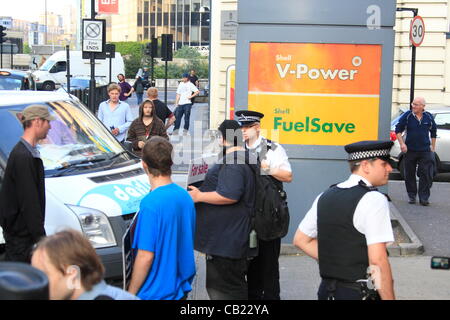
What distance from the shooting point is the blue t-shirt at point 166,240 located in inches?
165

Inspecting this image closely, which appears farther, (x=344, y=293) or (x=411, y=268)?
(x=411, y=268)

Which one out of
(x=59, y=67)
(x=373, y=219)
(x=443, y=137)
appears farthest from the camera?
(x=59, y=67)

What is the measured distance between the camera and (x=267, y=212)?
5371mm

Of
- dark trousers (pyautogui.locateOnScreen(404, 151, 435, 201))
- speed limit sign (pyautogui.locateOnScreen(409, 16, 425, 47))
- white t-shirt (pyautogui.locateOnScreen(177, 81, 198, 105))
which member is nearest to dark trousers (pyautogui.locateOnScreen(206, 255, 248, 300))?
dark trousers (pyautogui.locateOnScreen(404, 151, 435, 201))

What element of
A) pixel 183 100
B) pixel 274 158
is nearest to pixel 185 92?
pixel 183 100

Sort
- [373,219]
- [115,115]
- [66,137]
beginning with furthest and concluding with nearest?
1. [115,115]
2. [66,137]
3. [373,219]

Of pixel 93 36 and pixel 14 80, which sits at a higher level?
pixel 93 36

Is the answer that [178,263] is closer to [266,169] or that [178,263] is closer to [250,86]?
[266,169]

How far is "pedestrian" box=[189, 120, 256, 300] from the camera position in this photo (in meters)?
5.23

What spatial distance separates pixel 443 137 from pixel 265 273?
10433mm

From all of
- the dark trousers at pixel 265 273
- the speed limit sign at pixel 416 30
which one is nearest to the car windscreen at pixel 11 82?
the speed limit sign at pixel 416 30

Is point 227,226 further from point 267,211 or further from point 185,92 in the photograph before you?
point 185,92

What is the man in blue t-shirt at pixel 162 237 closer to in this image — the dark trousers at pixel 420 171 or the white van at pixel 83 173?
the white van at pixel 83 173

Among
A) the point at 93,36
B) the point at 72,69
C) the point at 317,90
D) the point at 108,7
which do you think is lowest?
the point at 72,69
